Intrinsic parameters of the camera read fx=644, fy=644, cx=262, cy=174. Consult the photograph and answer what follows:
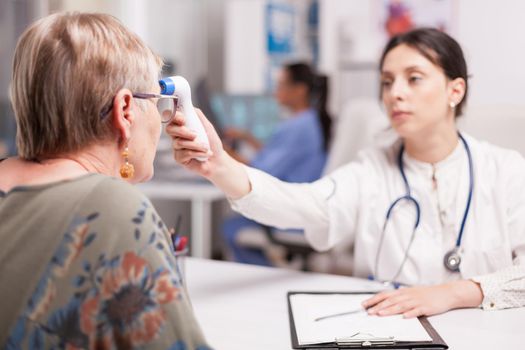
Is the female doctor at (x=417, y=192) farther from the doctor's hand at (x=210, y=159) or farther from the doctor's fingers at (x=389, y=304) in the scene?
the doctor's fingers at (x=389, y=304)

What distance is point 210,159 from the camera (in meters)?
1.46

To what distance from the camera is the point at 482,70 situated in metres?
2.87

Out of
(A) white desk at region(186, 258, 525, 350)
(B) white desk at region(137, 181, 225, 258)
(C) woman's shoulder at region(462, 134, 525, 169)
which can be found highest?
(C) woman's shoulder at region(462, 134, 525, 169)

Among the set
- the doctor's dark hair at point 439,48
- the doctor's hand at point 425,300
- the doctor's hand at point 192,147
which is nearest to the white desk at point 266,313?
the doctor's hand at point 425,300

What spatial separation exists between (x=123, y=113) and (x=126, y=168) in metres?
0.11

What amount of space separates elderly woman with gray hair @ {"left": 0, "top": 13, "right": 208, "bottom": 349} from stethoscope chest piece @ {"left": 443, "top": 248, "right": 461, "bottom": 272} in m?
0.90

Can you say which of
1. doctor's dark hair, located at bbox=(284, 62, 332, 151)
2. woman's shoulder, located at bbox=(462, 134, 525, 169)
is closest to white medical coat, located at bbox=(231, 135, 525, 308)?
woman's shoulder, located at bbox=(462, 134, 525, 169)

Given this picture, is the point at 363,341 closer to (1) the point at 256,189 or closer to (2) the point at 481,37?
(1) the point at 256,189

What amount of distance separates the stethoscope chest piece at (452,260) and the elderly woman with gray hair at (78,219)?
90cm

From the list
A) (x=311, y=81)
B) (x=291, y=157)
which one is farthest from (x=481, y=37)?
(x=291, y=157)

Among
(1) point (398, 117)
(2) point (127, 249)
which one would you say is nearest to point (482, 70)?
(1) point (398, 117)

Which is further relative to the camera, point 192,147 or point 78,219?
point 192,147

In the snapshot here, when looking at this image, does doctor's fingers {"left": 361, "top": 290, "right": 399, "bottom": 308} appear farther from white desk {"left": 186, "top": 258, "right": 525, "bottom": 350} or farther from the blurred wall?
Result: the blurred wall

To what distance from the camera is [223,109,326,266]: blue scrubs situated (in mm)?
3283
